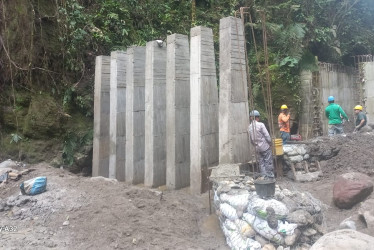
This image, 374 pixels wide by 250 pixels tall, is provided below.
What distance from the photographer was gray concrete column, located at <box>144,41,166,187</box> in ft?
25.2

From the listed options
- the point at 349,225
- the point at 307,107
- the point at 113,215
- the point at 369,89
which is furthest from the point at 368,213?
the point at 369,89

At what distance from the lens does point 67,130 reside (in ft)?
30.1

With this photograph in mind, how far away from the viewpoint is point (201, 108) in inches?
269

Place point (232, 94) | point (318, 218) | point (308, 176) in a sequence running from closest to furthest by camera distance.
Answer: point (318, 218) < point (232, 94) < point (308, 176)

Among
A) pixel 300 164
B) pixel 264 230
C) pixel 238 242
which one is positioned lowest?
pixel 238 242

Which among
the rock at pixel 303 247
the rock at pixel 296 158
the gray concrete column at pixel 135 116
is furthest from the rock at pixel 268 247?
the gray concrete column at pixel 135 116

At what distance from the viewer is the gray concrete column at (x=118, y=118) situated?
8.80 metres

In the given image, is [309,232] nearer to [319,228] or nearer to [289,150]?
[319,228]

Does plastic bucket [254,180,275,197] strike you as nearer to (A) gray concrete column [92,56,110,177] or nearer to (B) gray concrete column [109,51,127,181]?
(B) gray concrete column [109,51,127,181]

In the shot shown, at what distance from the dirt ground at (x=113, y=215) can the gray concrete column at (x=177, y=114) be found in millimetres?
446

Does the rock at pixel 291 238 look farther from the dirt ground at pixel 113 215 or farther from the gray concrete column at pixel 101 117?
the gray concrete column at pixel 101 117

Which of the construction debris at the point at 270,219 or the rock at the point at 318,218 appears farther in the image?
the rock at the point at 318,218

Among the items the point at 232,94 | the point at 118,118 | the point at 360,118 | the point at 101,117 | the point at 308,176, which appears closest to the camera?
the point at 232,94

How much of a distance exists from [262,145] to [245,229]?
2.62 meters
